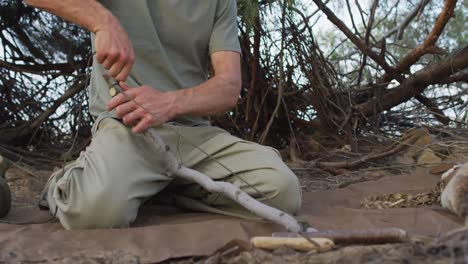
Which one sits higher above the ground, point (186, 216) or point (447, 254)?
point (447, 254)

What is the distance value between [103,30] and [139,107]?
0.25 metres

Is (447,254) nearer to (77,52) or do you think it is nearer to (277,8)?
(277,8)

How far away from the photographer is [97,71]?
7.07ft

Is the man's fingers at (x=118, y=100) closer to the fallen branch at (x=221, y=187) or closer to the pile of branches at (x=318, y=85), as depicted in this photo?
the fallen branch at (x=221, y=187)

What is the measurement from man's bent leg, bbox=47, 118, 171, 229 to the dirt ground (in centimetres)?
32

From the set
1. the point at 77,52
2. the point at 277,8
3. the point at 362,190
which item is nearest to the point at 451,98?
the point at 277,8

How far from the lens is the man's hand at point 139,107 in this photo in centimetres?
187

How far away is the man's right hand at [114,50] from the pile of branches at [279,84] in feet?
5.41

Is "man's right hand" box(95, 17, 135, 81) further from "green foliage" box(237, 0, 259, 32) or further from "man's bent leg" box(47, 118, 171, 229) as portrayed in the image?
"green foliage" box(237, 0, 259, 32)

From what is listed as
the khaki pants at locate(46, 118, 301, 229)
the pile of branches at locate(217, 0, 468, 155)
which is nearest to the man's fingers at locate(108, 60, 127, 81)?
the khaki pants at locate(46, 118, 301, 229)

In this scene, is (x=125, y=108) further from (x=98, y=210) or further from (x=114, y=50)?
(x=98, y=210)

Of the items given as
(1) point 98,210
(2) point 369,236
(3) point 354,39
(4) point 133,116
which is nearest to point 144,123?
(4) point 133,116

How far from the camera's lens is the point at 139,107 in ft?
6.20

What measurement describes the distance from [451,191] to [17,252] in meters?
1.27
